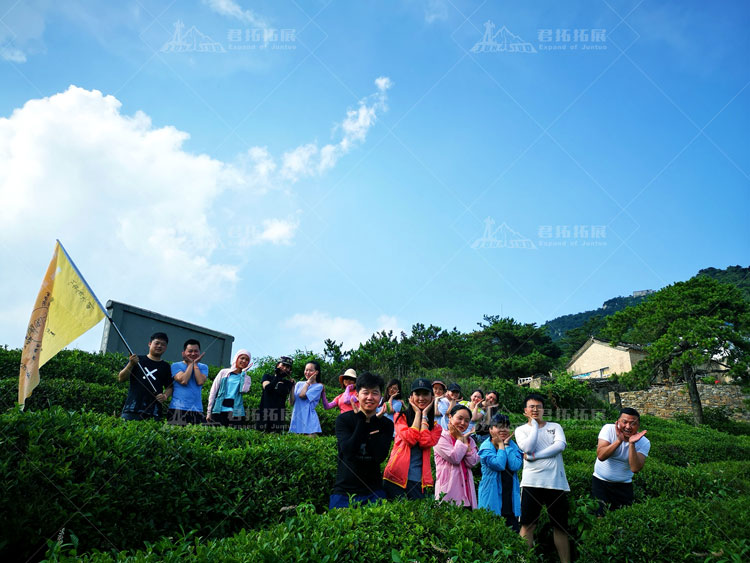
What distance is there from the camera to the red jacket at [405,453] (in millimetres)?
4453

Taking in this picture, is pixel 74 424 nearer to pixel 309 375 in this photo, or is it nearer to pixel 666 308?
pixel 309 375

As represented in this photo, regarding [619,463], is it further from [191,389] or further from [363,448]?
[191,389]

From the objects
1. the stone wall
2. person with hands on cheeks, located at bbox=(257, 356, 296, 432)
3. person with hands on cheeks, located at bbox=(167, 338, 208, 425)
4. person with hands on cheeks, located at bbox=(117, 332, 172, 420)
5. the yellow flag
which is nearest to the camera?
the yellow flag

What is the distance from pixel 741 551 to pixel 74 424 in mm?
5296

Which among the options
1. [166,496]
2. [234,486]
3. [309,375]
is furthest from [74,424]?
[309,375]

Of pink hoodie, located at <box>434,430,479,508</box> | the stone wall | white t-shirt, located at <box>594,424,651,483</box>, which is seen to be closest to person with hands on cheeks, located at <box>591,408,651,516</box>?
white t-shirt, located at <box>594,424,651,483</box>

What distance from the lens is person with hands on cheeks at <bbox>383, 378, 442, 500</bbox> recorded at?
4.45 metres

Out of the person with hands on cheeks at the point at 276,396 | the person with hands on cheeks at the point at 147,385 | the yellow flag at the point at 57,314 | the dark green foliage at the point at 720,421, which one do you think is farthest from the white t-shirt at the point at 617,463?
the dark green foliage at the point at 720,421

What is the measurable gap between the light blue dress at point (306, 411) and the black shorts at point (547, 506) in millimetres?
3944

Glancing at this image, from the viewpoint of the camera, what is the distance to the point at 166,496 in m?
4.06

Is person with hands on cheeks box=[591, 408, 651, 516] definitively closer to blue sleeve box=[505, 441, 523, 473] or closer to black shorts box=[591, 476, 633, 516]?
black shorts box=[591, 476, 633, 516]

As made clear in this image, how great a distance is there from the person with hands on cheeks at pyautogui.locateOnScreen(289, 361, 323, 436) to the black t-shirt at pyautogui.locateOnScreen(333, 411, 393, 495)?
12.9ft

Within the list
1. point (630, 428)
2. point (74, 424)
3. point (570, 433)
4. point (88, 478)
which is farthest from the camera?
point (570, 433)

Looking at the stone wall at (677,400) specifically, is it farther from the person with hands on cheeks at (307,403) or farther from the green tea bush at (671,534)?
the green tea bush at (671,534)
